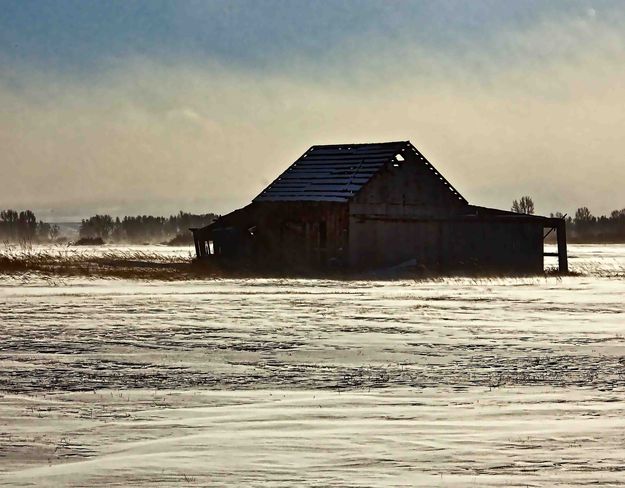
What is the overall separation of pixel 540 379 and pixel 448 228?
31.3m

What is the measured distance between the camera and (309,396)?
9188 mm

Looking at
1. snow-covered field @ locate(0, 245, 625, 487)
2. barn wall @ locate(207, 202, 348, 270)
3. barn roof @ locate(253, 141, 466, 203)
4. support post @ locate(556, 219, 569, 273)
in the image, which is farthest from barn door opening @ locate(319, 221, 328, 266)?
snow-covered field @ locate(0, 245, 625, 487)

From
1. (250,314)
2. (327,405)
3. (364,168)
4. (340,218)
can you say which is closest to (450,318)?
(250,314)

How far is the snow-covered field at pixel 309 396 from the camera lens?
248 inches

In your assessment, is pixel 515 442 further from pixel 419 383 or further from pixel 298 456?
pixel 419 383

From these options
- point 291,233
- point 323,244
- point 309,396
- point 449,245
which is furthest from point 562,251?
point 309,396

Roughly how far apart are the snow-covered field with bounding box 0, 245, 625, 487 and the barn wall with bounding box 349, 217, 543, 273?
19479 mm

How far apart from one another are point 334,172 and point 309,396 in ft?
110

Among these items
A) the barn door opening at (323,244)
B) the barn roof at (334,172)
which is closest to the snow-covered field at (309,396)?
the barn door opening at (323,244)

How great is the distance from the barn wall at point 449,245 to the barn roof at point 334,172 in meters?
1.84

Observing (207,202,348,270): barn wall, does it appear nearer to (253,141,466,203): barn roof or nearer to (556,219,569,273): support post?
(253,141,466,203): barn roof

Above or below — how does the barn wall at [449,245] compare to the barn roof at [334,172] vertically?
below

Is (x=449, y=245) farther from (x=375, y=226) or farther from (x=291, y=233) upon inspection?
(x=291, y=233)

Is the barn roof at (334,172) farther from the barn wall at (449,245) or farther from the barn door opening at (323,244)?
the barn wall at (449,245)
